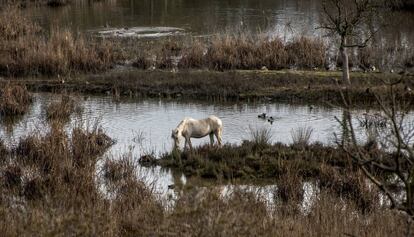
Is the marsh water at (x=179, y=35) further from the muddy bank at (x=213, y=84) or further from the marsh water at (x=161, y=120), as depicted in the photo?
the muddy bank at (x=213, y=84)

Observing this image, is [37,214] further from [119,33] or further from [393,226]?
[119,33]

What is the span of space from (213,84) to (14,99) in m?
5.36

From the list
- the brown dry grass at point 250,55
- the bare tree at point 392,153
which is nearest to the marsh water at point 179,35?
the brown dry grass at point 250,55

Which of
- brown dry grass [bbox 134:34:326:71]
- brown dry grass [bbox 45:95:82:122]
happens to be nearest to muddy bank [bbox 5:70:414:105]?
brown dry grass [bbox 134:34:326:71]

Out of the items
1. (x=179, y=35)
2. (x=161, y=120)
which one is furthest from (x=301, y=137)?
(x=179, y=35)

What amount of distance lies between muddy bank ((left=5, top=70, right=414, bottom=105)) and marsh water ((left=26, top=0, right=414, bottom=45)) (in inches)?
231

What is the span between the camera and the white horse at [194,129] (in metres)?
13.0

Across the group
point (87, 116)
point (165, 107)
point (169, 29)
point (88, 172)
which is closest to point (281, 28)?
point (169, 29)

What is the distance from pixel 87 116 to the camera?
54.2ft

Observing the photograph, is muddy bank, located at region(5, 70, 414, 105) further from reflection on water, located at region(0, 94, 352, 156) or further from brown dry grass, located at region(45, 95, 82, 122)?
brown dry grass, located at region(45, 95, 82, 122)

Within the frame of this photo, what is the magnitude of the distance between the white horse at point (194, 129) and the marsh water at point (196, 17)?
1208 centimetres

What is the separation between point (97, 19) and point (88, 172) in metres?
22.6

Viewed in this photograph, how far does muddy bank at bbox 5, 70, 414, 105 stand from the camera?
18469 millimetres

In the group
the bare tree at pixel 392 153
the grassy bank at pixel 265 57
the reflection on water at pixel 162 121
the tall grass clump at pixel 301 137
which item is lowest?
the reflection on water at pixel 162 121
